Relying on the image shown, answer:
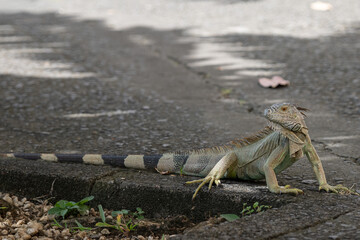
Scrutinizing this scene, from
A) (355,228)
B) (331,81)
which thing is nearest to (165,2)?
(331,81)

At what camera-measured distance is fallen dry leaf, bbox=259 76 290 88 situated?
575cm

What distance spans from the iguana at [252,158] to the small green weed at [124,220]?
14.2 inches

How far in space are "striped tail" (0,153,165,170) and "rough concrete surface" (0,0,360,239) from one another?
0.20 ft

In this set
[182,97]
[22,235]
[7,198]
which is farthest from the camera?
[182,97]

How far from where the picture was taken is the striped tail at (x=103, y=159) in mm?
3484

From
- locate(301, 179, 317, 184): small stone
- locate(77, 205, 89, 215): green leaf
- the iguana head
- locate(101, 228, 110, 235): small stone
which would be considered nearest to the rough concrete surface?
locate(301, 179, 317, 184): small stone

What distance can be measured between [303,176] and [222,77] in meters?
3.06

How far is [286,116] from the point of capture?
290 cm

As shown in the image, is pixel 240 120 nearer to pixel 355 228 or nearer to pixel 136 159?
pixel 136 159

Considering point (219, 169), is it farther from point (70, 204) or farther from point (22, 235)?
point (22, 235)

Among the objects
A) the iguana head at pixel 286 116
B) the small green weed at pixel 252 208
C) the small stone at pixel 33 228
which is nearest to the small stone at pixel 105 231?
the small stone at pixel 33 228

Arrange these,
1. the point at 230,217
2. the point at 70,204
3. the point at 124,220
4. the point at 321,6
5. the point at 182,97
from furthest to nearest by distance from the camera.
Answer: the point at 321,6
the point at 182,97
the point at 70,204
the point at 124,220
the point at 230,217

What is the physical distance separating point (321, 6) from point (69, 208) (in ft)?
26.9

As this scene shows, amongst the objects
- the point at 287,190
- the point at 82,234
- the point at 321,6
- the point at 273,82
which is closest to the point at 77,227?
the point at 82,234
